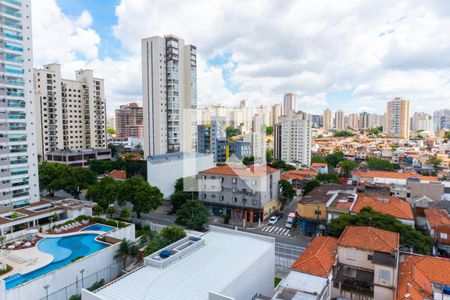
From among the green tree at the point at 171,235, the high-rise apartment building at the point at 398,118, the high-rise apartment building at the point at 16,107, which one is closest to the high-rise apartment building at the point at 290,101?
the high-rise apartment building at the point at 398,118

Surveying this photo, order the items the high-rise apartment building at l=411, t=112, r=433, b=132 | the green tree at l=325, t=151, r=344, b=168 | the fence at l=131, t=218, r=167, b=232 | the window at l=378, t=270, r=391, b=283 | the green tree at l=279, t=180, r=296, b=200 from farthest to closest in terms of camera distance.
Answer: the high-rise apartment building at l=411, t=112, r=433, b=132
the green tree at l=325, t=151, r=344, b=168
the green tree at l=279, t=180, r=296, b=200
the fence at l=131, t=218, r=167, b=232
the window at l=378, t=270, r=391, b=283

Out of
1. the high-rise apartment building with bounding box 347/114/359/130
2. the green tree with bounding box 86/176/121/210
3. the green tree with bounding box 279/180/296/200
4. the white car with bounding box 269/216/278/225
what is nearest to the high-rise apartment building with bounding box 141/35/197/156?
the green tree with bounding box 86/176/121/210

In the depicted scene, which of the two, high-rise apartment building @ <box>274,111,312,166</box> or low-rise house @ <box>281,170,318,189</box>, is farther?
high-rise apartment building @ <box>274,111,312,166</box>

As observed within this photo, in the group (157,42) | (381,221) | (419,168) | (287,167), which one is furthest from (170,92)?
(419,168)

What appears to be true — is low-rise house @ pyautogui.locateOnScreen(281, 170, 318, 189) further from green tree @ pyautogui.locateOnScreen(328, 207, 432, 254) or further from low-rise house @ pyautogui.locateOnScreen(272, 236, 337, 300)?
low-rise house @ pyautogui.locateOnScreen(272, 236, 337, 300)

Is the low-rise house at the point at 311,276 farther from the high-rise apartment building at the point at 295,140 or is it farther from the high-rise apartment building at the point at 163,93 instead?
the high-rise apartment building at the point at 295,140
